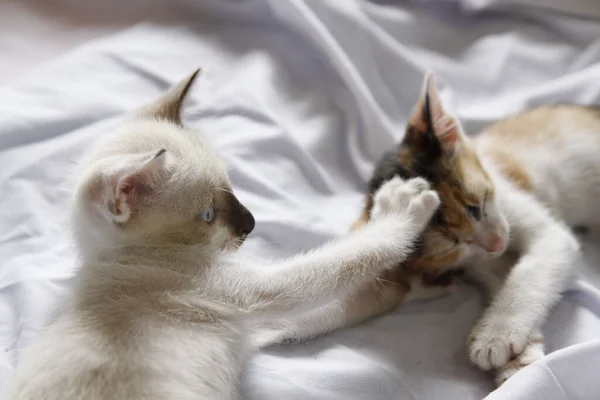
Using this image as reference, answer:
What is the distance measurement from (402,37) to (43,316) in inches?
51.1

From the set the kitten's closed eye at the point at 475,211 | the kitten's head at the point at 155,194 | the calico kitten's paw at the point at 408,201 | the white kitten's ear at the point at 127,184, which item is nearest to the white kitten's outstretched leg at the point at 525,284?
the kitten's closed eye at the point at 475,211

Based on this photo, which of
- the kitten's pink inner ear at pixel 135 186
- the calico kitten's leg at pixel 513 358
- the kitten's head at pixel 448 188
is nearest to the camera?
the kitten's pink inner ear at pixel 135 186

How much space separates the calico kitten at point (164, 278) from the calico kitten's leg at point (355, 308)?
0.41 feet

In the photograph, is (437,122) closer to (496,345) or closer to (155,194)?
(496,345)

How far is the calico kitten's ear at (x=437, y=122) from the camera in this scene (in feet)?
4.02

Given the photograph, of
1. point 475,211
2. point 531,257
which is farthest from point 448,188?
point 531,257

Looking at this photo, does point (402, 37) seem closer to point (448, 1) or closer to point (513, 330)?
point (448, 1)

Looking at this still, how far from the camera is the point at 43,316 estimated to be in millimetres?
1093

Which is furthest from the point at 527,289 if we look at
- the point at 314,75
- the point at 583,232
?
the point at 314,75

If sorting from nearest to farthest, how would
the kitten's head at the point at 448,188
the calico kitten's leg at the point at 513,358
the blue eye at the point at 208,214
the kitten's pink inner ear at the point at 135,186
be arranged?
the kitten's pink inner ear at the point at 135,186, the blue eye at the point at 208,214, the calico kitten's leg at the point at 513,358, the kitten's head at the point at 448,188

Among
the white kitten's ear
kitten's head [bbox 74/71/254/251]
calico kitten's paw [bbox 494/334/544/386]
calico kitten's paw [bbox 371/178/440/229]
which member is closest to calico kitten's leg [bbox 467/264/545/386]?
calico kitten's paw [bbox 494/334/544/386]

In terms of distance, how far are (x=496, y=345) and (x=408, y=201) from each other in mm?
311

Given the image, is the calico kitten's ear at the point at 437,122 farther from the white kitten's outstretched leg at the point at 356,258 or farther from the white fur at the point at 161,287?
the white fur at the point at 161,287

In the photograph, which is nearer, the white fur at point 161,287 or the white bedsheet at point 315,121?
the white fur at point 161,287
